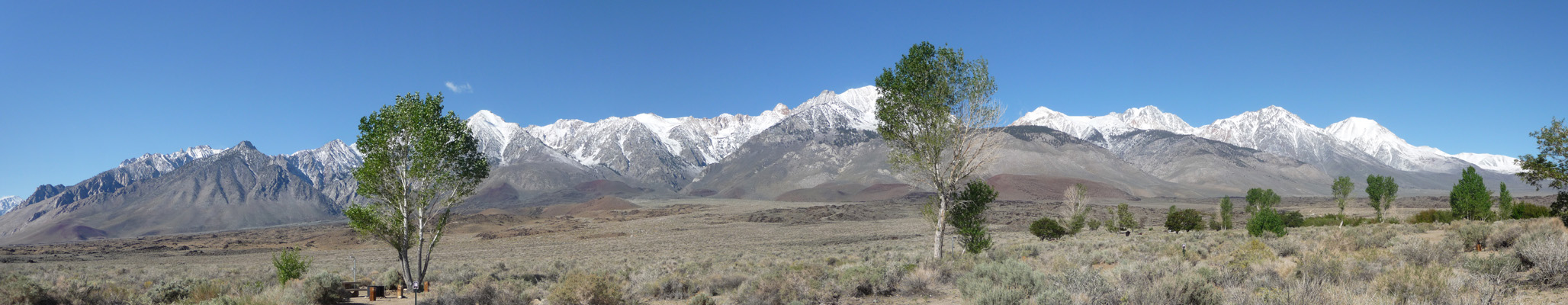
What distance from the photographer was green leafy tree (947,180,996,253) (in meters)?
20.1

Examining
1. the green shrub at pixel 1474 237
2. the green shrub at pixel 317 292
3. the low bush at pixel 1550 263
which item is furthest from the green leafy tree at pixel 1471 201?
the green shrub at pixel 317 292

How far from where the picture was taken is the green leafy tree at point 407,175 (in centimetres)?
1727

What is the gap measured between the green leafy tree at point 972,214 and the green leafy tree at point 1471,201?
3657 centimetres

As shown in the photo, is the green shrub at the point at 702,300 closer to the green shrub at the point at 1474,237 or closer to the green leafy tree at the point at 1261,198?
the green shrub at the point at 1474,237

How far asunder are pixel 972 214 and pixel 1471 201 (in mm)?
39824

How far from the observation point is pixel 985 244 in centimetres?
1995

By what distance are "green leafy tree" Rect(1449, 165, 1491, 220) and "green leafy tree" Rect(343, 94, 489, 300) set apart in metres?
51.8

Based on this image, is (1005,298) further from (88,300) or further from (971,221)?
(88,300)

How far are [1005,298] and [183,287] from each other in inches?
741

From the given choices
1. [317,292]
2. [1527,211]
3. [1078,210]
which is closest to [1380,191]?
[1527,211]

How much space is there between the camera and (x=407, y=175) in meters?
17.6

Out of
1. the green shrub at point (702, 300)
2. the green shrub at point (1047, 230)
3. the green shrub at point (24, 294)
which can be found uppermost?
the green shrub at point (24, 294)

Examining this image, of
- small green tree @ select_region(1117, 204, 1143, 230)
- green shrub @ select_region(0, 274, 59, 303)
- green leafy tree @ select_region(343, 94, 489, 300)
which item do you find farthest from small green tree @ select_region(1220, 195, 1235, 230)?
green shrub @ select_region(0, 274, 59, 303)

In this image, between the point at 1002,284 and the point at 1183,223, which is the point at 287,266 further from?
the point at 1183,223
